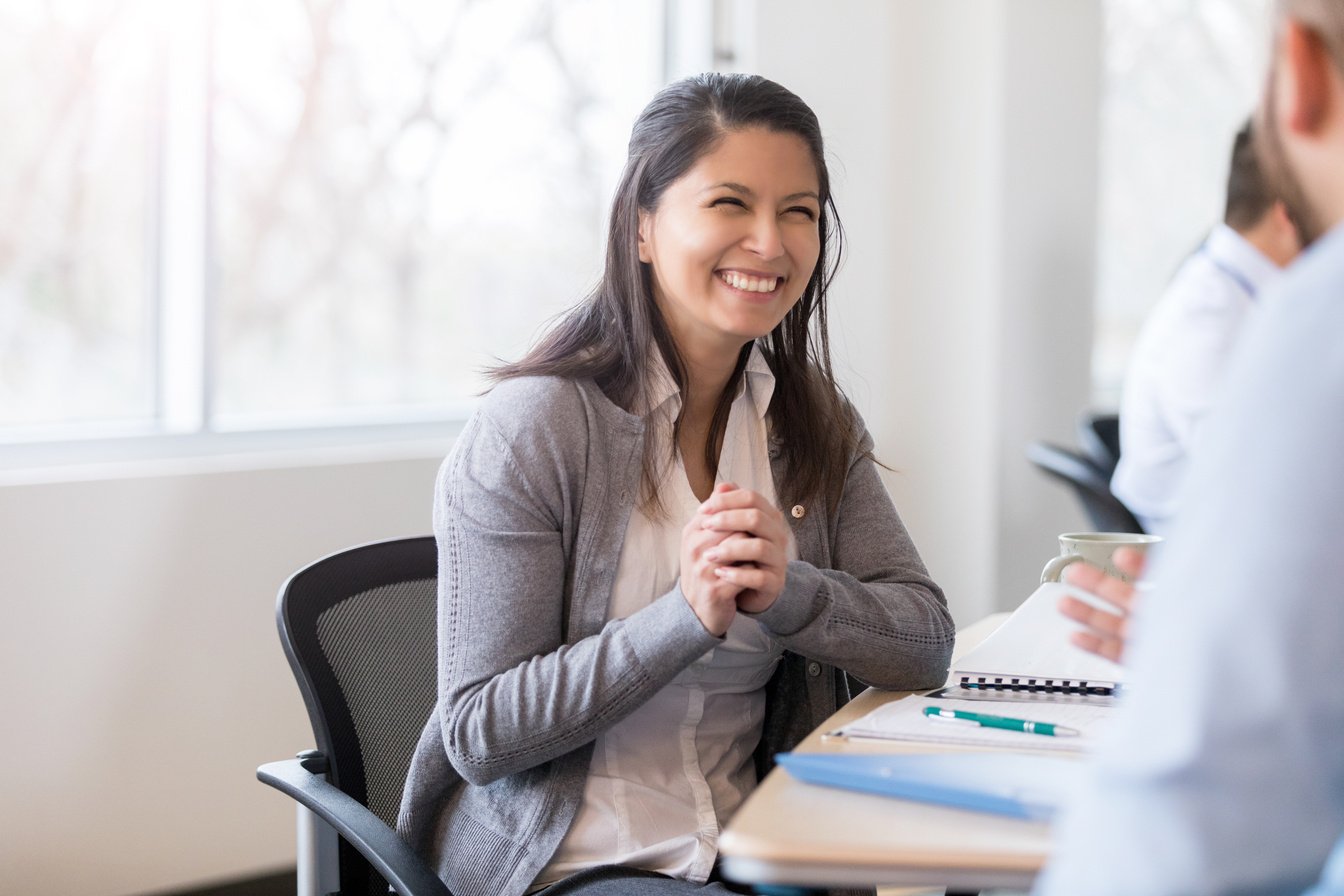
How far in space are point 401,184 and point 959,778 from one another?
2347mm

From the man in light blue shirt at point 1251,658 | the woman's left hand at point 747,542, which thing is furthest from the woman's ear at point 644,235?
the man in light blue shirt at point 1251,658

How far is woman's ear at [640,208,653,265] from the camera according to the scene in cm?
173

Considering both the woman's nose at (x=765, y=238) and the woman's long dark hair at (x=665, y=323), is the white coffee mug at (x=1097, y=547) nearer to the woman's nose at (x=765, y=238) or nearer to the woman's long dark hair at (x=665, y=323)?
the woman's long dark hair at (x=665, y=323)

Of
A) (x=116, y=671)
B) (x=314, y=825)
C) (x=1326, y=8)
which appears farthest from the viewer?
(x=116, y=671)

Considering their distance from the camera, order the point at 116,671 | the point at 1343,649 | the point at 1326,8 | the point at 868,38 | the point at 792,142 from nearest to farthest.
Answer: the point at 1343,649 < the point at 1326,8 < the point at 792,142 < the point at 116,671 < the point at 868,38

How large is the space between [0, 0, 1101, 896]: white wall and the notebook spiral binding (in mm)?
1701

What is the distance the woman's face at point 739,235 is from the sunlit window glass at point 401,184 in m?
1.32

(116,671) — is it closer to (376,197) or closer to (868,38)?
(376,197)

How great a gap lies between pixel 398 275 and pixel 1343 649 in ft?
8.71

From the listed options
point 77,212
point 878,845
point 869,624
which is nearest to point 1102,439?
point 869,624

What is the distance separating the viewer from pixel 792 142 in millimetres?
1698

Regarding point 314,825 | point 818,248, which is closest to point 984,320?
point 818,248

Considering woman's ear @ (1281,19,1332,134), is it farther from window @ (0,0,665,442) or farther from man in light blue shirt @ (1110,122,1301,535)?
window @ (0,0,665,442)

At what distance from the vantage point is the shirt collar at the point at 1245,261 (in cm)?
Answer: 261
